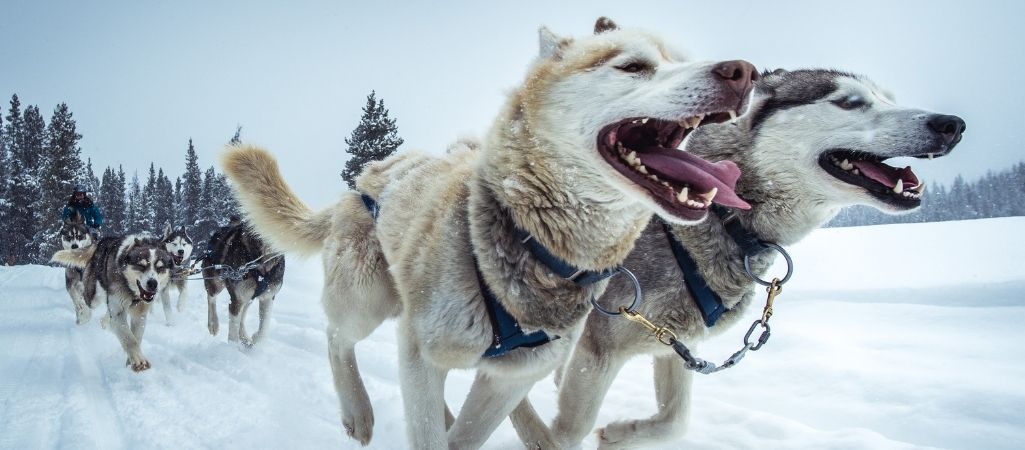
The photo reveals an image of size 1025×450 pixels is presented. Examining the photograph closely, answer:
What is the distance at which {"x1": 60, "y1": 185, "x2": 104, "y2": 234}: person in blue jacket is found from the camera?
13312 millimetres

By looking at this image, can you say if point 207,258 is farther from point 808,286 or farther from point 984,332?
point 984,332

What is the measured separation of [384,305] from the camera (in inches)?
125

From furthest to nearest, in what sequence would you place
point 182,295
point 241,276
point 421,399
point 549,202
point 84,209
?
point 84,209 → point 182,295 → point 241,276 → point 421,399 → point 549,202

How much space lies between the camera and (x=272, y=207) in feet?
13.4

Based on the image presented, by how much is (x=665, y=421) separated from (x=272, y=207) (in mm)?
2917

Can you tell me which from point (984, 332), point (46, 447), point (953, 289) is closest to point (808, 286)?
point (953, 289)

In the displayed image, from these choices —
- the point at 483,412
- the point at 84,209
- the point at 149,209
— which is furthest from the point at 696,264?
the point at 149,209

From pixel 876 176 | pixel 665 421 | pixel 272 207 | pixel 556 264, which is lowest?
pixel 665 421

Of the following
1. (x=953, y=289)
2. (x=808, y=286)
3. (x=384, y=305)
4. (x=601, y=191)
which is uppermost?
(x=601, y=191)

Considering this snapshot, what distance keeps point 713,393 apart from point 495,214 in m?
3.07

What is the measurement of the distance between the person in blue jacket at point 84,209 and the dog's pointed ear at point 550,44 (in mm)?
14315

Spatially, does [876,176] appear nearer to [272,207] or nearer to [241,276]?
[272,207]

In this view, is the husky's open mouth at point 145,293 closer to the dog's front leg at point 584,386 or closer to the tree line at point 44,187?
the dog's front leg at point 584,386

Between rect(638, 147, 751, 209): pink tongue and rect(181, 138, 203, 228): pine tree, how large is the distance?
46776 mm
